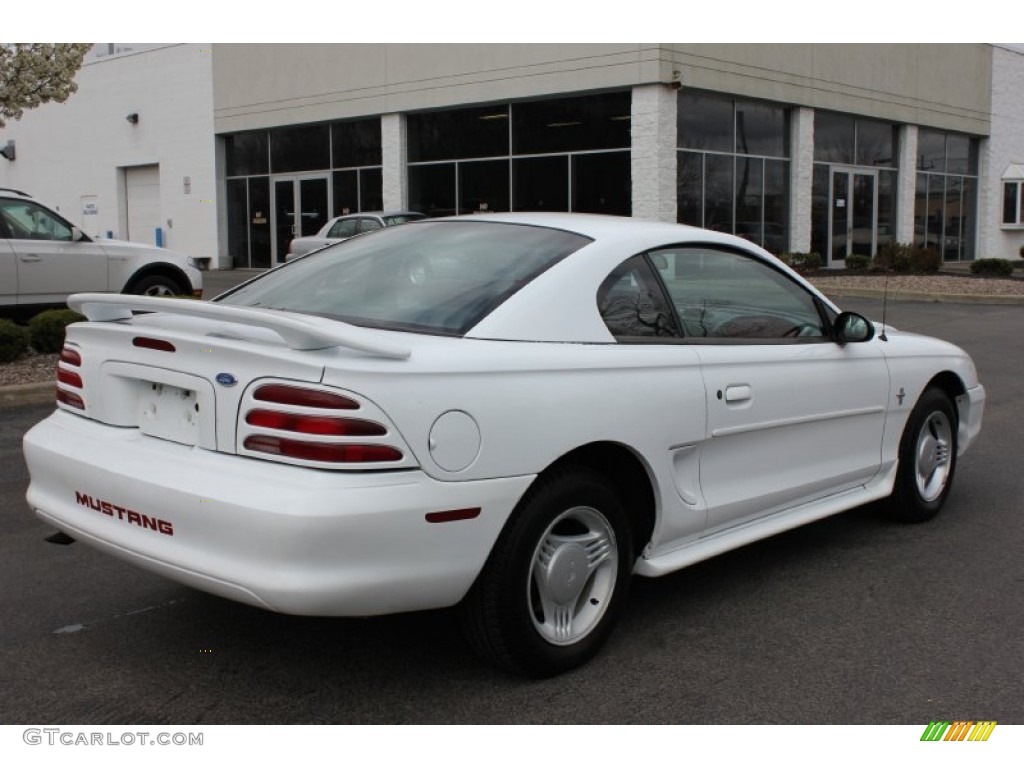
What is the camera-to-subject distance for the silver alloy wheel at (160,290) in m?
12.6

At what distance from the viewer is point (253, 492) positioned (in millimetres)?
3086

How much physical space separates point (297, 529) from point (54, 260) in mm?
10050

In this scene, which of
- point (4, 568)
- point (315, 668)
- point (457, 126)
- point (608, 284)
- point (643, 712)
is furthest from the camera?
point (457, 126)

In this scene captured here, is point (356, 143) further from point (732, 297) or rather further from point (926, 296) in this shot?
point (732, 297)

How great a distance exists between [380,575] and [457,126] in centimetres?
2203

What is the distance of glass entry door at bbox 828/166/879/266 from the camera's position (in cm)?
2647

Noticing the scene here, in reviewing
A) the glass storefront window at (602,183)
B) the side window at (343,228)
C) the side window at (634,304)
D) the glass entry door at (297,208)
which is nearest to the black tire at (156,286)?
the side window at (343,228)

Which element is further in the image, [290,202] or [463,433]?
[290,202]

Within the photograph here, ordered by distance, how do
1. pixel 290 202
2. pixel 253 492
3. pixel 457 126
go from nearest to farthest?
pixel 253 492
pixel 457 126
pixel 290 202

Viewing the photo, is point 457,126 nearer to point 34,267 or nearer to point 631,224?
point 34,267

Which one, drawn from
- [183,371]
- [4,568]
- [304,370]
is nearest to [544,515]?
[304,370]

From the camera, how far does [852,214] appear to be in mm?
27203
